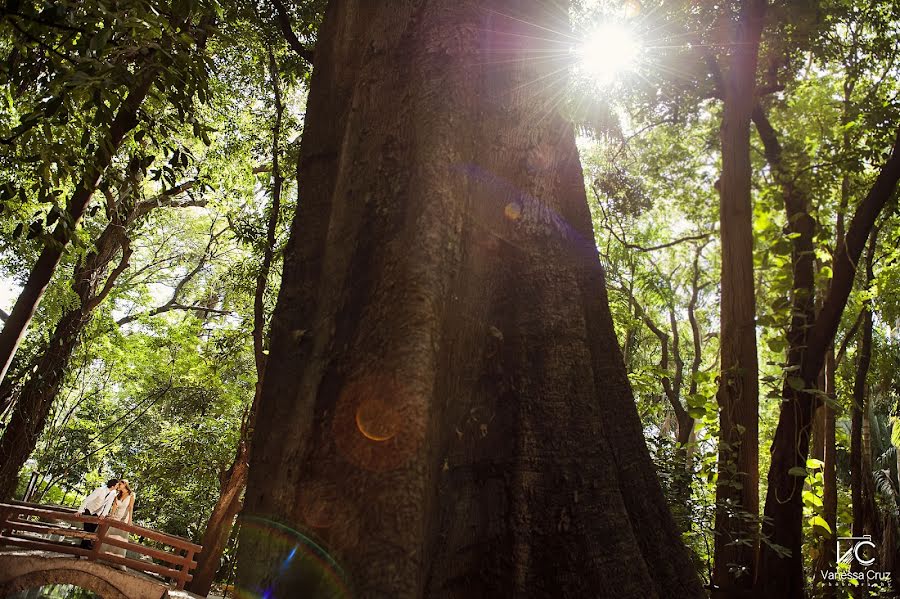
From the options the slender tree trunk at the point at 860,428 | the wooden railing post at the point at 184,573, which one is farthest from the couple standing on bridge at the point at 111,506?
the slender tree trunk at the point at 860,428

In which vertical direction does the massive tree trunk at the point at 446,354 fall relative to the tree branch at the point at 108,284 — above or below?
below

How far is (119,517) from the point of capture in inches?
463

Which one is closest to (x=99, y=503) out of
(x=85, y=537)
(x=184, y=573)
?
(x=85, y=537)

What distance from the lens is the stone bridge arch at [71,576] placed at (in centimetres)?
1098

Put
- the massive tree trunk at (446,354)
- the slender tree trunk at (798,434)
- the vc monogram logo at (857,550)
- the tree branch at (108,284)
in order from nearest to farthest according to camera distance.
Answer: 1. the massive tree trunk at (446,354)
2. the slender tree trunk at (798,434)
3. the vc monogram logo at (857,550)
4. the tree branch at (108,284)

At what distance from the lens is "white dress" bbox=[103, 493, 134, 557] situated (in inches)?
462

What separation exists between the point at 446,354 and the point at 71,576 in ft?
41.6

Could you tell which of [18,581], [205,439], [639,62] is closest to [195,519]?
[205,439]

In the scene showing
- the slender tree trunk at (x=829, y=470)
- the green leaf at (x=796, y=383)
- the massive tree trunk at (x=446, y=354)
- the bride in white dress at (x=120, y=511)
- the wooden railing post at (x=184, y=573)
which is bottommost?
the wooden railing post at (x=184, y=573)

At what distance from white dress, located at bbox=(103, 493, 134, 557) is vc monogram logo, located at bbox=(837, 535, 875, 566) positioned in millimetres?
12243

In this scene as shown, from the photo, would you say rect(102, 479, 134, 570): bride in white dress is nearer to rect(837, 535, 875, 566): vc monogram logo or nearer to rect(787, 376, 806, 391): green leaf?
rect(787, 376, 806, 391): green leaf

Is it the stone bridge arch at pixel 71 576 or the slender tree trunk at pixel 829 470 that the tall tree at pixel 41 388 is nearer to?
the stone bridge arch at pixel 71 576

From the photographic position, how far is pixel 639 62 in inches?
328

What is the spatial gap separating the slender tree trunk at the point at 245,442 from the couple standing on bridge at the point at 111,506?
69.3 inches
